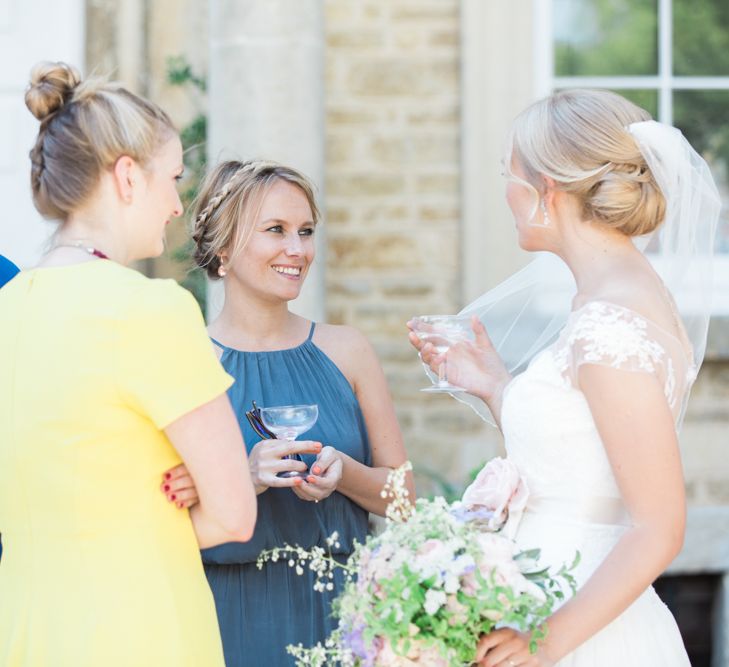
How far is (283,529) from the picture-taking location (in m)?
3.25

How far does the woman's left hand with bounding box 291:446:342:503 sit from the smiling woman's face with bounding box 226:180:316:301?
580mm

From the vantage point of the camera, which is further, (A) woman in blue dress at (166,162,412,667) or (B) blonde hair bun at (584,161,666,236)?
(A) woman in blue dress at (166,162,412,667)

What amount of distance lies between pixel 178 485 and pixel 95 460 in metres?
0.17

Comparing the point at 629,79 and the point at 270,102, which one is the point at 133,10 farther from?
the point at 629,79

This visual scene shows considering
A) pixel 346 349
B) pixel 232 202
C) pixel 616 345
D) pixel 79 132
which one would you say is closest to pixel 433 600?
pixel 616 345

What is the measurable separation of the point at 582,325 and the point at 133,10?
4204 millimetres

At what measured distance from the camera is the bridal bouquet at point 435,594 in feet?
7.04

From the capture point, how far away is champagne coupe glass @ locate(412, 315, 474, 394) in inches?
120

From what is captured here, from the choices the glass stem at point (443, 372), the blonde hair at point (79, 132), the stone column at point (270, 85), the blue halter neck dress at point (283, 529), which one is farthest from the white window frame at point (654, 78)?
the blonde hair at point (79, 132)

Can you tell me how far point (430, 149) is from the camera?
5801 mm

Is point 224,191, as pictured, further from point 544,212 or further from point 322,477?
point 544,212

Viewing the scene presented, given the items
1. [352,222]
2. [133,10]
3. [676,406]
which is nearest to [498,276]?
[352,222]

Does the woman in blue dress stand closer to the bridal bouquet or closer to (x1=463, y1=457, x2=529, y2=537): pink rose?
(x1=463, y1=457, x2=529, y2=537): pink rose

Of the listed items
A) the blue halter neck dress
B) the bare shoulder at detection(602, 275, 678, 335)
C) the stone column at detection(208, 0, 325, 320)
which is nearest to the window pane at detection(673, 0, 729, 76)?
the stone column at detection(208, 0, 325, 320)
